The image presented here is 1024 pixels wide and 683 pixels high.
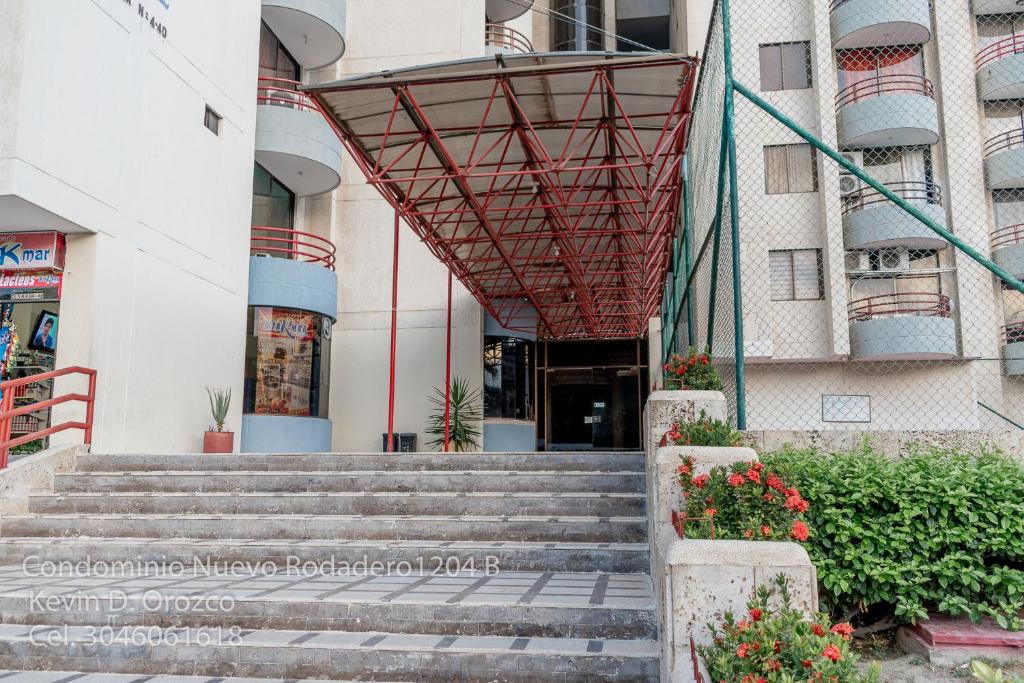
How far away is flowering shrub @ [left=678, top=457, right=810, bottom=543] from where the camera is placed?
3805mm

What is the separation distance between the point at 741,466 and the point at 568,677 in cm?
155

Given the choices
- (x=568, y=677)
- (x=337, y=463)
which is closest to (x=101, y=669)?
(x=568, y=677)

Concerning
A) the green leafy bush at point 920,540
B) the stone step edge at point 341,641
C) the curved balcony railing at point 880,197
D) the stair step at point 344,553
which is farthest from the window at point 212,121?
the curved balcony railing at point 880,197

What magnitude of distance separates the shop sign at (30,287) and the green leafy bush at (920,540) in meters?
9.71

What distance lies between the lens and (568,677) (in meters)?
4.32

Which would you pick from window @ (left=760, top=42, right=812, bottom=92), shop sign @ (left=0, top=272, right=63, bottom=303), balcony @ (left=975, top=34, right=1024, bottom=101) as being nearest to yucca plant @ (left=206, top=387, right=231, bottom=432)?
shop sign @ (left=0, top=272, right=63, bottom=303)

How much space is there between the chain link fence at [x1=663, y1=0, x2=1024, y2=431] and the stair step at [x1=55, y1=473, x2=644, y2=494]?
448 inches

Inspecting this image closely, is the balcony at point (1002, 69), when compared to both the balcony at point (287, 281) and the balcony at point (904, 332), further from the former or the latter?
the balcony at point (287, 281)

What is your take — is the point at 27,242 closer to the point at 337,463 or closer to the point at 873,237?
the point at 337,463

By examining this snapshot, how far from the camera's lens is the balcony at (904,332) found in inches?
731

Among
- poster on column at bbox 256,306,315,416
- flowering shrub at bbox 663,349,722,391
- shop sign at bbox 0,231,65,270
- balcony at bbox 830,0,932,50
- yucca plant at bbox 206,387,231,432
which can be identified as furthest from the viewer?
balcony at bbox 830,0,932,50

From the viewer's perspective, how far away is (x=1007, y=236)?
19.8 m

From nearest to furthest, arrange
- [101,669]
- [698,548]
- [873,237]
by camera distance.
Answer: [698,548]
[101,669]
[873,237]

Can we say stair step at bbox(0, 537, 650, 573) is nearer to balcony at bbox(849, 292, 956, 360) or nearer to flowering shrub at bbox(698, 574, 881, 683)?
flowering shrub at bbox(698, 574, 881, 683)
